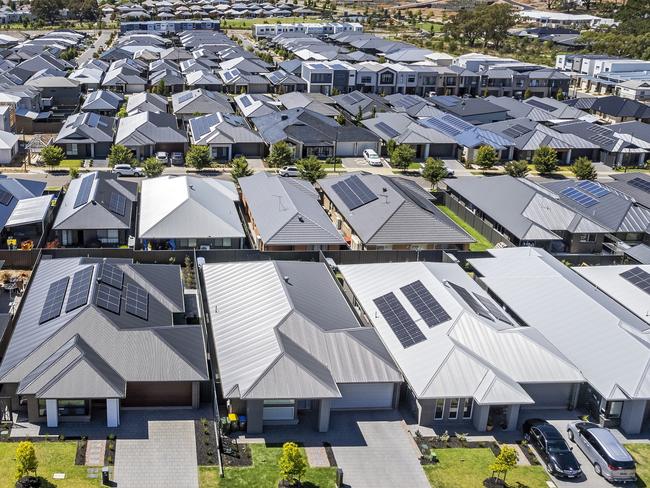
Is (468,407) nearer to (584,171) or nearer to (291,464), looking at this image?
(291,464)

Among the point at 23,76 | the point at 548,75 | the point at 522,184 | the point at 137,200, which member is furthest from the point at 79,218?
the point at 548,75

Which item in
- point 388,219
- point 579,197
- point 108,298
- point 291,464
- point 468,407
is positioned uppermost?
point 108,298

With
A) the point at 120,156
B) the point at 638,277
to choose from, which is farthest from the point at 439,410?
the point at 120,156

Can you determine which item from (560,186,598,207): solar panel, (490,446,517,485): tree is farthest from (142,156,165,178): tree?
(490,446,517,485): tree

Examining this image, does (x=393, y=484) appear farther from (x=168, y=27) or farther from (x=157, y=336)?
(x=168, y=27)

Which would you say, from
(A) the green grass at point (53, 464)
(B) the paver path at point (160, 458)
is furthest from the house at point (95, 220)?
(A) the green grass at point (53, 464)
